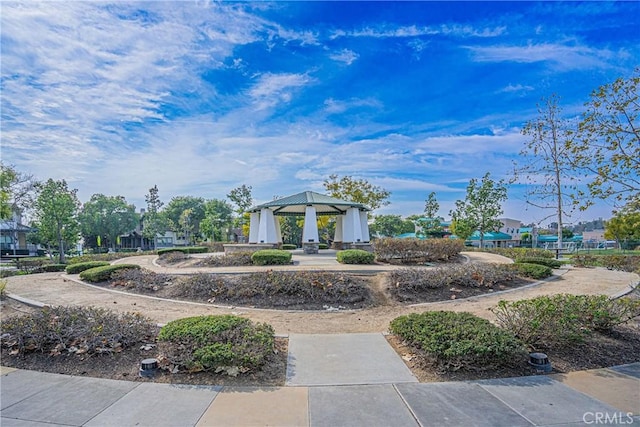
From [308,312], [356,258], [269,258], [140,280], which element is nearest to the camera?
[308,312]

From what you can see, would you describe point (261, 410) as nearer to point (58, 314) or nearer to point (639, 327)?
point (58, 314)

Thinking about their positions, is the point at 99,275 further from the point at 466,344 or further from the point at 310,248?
the point at 310,248

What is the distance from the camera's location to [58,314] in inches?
208

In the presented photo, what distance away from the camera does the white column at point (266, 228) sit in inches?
816

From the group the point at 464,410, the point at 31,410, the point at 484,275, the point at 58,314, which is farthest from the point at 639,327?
the point at 58,314

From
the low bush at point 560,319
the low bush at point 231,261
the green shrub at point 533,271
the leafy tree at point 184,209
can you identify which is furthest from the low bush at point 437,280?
the leafy tree at point 184,209

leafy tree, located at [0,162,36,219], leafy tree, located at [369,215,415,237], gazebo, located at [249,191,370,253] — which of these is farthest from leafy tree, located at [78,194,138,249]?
leafy tree, located at [369,215,415,237]

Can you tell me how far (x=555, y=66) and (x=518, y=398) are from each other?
805cm

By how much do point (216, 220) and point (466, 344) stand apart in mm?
44446

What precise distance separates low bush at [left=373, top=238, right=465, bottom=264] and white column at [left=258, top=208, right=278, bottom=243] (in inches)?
325

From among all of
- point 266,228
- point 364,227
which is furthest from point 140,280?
point 364,227

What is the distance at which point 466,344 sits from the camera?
4137 millimetres

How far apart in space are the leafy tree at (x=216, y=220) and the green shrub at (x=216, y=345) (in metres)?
40.9

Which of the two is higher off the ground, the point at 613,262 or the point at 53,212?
the point at 53,212
